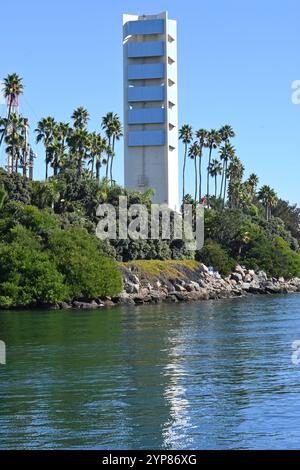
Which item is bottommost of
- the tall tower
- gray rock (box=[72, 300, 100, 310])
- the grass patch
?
gray rock (box=[72, 300, 100, 310])

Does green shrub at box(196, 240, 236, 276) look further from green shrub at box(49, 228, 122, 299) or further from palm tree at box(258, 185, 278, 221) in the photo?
palm tree at box(258, 185, 278, 221)

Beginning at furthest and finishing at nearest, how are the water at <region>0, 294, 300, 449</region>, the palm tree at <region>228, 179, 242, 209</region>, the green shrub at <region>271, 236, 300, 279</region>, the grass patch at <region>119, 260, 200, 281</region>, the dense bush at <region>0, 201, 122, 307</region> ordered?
the palm tree at <region>228, 179, 242, 209</region>, the green shrub at <region>271, 236, 300, 279</region>, the grass patch at <region>119, 260, 200, 281</region>, the dense bush at <region>0, 201, 122, 307</region>, the water at <region>0, 294, 300, 449</region>

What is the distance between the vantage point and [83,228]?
298ft

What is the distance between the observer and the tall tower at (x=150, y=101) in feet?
424

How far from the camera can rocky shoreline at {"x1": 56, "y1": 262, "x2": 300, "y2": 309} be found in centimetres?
8950

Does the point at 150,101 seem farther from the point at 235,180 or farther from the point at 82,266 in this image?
the point at 82,266

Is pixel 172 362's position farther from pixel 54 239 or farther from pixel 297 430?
pixel 54 239

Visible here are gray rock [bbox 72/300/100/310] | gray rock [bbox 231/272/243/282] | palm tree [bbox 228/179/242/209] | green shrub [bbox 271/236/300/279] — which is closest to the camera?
gray rock [bbox 72/300/100/310]

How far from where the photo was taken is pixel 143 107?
131 metres

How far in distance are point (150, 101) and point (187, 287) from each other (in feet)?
130

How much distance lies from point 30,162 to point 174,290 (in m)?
28.2

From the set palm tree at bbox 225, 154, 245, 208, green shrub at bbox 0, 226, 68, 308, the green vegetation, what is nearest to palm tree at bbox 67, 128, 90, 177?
the green vegetation

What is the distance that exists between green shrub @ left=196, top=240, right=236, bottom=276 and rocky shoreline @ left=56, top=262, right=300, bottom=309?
1.17m

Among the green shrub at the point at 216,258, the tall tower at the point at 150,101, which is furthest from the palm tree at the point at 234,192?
the green shrub at the point at 216,258
